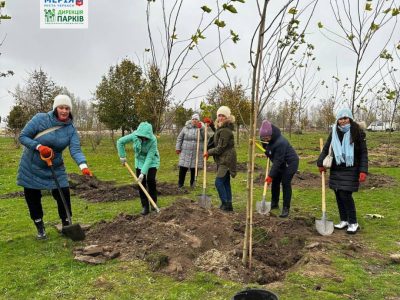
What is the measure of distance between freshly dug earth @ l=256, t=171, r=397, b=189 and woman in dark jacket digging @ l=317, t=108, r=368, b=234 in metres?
3.91

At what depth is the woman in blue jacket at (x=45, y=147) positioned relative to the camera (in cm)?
498

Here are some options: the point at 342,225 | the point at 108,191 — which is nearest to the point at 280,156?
the point at 342,225

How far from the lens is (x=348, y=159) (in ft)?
17.7

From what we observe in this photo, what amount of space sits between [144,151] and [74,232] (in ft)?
5.88

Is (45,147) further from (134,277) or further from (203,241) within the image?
(203,241)

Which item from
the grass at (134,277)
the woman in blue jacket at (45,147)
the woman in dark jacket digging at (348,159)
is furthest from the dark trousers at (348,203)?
the woman in blue jacket at (45,147)

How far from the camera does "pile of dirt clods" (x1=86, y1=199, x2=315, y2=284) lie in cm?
416

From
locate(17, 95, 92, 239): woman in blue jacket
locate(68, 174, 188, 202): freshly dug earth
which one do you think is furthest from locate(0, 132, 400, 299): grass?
locate(68, 174, 188, 202): freshly dug earth

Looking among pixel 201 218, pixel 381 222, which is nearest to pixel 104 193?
pixel 201 218

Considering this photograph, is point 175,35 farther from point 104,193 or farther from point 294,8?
point 104,193

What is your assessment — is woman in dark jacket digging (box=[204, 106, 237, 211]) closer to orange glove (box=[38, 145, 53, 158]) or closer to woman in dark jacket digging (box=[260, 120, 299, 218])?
woman in dark jacket digging (box=[260, 120, 299, 218])

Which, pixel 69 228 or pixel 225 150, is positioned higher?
pixel 225 150

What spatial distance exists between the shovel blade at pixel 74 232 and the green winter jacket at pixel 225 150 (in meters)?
2.44

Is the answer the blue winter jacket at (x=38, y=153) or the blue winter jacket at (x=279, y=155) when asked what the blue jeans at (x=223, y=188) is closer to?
the blue winter jacket at (x=279, y=155)
